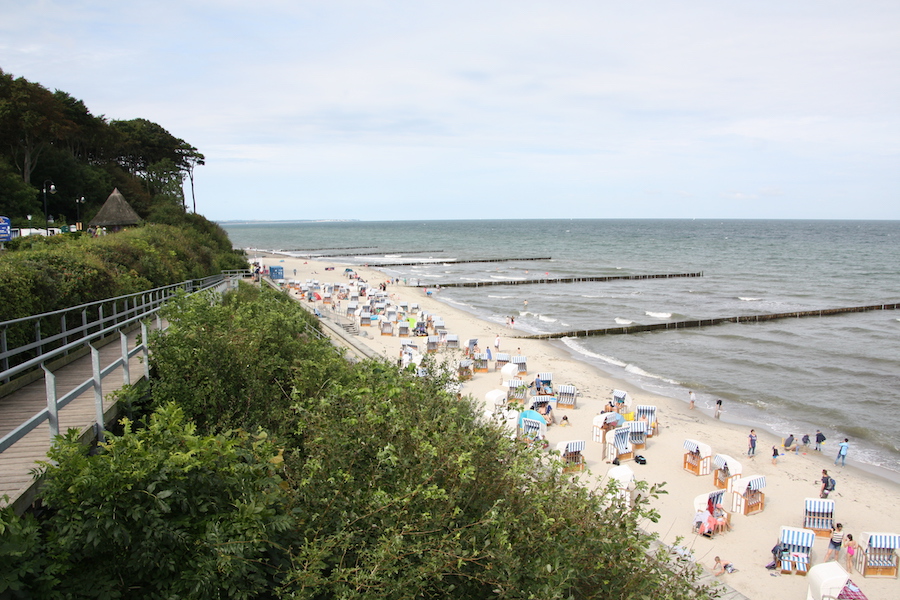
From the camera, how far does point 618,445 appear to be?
1531 centimetres

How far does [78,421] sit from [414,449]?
3.64 meters

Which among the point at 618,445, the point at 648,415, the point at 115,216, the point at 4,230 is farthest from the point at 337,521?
the point at 115,216

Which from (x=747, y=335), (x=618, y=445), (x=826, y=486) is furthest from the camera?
(x=747, y=335)

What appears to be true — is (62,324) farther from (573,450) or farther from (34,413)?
(573,450)

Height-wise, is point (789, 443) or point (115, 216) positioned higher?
point (115, 216)

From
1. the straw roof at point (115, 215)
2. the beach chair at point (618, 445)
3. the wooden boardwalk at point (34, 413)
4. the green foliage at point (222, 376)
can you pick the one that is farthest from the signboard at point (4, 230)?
the straw roof at point (115, 215)

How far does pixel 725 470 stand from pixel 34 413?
45.9 feet

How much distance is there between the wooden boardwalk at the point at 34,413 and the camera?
4.52 m

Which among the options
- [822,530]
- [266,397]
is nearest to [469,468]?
[266,397]

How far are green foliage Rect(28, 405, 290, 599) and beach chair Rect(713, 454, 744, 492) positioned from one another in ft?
40.9

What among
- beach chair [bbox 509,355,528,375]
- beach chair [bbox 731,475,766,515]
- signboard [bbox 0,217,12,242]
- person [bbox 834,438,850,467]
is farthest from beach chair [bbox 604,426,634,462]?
signboard [bbox 0,217,12,242]

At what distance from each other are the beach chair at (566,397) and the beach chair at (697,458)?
15.5 feet

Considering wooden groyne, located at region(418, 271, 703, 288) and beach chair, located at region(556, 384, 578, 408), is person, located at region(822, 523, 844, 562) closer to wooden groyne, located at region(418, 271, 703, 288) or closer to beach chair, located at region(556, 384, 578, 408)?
beach chair, located at region(556, 384, 578, 408)

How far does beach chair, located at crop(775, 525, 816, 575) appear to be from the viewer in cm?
1078
